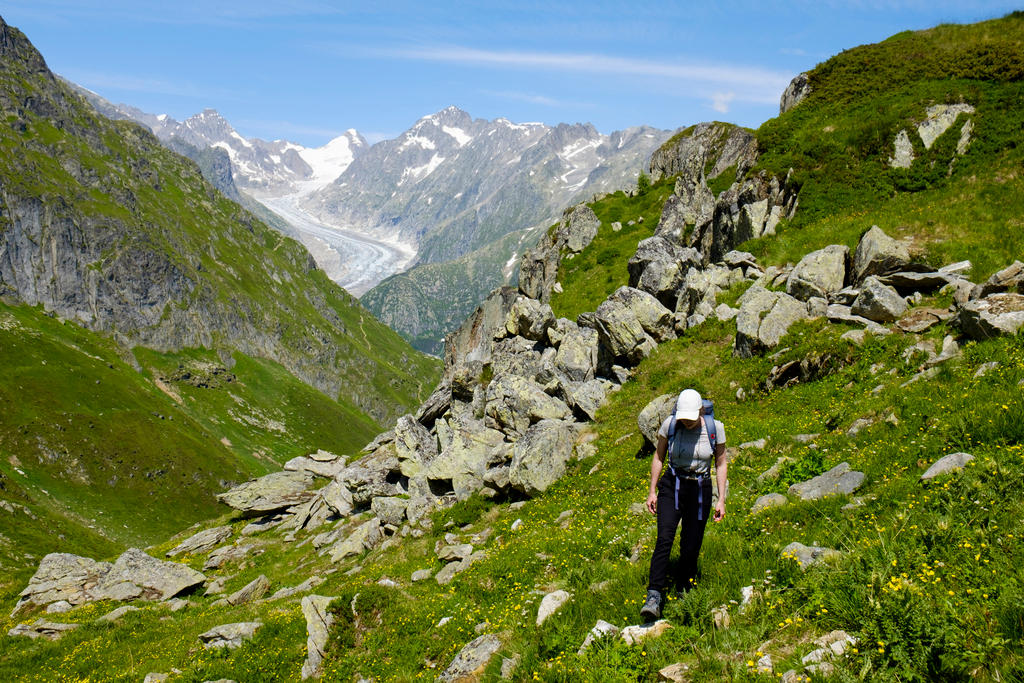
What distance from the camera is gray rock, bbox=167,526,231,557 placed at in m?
40.0

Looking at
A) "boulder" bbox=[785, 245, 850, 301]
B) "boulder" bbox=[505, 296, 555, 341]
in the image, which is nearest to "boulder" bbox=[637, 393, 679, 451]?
"boulder" bbox=[785, 245, 850, 301]

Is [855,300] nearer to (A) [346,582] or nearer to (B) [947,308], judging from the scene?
(B) [947,308]

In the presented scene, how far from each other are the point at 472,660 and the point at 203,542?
39.3 m

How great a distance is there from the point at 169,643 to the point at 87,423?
8356 inches

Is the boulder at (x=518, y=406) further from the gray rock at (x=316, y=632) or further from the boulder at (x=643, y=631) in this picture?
the boulder at (x=643, y=631)

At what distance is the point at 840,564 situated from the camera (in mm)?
8219

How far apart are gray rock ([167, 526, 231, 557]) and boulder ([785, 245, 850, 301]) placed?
43.3m

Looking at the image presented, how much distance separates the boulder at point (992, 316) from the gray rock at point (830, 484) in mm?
6931

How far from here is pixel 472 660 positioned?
411 inches

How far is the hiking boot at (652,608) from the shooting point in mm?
8859

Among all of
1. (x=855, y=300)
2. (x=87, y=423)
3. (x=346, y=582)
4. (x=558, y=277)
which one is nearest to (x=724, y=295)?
(x=855, y=300)

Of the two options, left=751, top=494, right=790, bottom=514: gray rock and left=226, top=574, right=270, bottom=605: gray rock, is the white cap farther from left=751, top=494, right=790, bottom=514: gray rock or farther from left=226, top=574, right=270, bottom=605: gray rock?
left=226, top=574, right=270, bottom=605: gray rock

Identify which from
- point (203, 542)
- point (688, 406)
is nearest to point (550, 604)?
point (688, 406)

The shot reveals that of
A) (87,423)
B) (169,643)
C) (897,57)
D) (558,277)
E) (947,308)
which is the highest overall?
(897,57)
